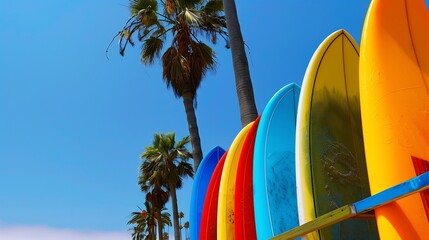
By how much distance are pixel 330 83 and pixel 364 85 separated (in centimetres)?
77

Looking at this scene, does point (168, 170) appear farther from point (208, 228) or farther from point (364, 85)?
point (364, 85)

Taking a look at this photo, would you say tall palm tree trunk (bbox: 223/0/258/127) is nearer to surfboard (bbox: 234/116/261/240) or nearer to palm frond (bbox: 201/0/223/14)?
surfboard (bbox: 234/116/261/240)

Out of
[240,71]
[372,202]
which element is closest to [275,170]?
[372,202]

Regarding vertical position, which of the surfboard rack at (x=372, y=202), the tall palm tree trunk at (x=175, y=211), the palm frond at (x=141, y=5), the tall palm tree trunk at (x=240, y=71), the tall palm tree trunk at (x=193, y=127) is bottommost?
the surfboard rack at (x=372, y=202)

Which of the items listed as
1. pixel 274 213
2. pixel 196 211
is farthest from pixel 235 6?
pixel 274 213

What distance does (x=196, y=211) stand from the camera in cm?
580

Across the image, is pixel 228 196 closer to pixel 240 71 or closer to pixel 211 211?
pixel 211 211

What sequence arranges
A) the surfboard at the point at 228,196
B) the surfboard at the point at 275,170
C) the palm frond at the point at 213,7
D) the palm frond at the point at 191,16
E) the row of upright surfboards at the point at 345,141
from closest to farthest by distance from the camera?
the row of upright surfboards at the point at 345,141
the surfboard at the point at 275,170
the surfboard at the point at 228,196
the palm frond at the point at 191,16
the palm frond at the point at 213,7

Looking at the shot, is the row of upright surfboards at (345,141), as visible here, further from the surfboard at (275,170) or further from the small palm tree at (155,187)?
the small palm tree at (155,187)

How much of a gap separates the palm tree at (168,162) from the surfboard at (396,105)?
61.9ft

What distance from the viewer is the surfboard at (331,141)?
3168 mm

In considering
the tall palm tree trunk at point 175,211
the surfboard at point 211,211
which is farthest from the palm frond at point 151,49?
the tall palm tree trunk at point 175,211

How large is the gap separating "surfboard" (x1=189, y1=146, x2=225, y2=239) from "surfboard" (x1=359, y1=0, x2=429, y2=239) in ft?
11.3

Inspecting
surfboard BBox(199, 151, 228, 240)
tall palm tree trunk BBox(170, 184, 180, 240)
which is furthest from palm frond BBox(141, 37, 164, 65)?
tall palm tree trunk BBox(170, 184, 180, 240)
